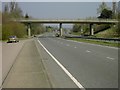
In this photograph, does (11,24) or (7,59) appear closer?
(7,59)

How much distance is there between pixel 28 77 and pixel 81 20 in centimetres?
11686

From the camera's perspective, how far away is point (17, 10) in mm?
131500

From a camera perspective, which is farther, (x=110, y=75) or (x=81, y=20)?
(x=81, y=20)

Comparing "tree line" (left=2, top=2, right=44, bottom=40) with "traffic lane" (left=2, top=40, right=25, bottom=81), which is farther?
"tree line" (left=2, top=2, right=44, bottom=40)

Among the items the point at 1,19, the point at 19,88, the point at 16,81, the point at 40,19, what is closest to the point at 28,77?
the point at 16,81

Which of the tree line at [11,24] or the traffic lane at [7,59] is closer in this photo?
the traffic lane at [7,59]

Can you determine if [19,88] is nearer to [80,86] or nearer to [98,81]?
[80,86]

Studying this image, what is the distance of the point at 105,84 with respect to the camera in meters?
11.9

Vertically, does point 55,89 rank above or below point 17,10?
below

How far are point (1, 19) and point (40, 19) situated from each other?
41.9m

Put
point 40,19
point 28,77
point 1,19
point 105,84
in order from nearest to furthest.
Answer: point 105,84 < point 28,77 < point 1,19 < point 40,19

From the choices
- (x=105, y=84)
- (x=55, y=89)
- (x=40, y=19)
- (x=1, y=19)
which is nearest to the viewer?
(x=55, y=89)

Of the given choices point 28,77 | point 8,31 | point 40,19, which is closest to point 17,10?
point 40,19

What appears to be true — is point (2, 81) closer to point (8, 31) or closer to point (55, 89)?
point (55, 89)
